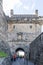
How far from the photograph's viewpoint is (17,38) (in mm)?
34875

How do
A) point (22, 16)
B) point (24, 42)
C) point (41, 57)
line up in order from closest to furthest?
1. point (41, 57)
2. point (24, 42)
3. point (22, 16)

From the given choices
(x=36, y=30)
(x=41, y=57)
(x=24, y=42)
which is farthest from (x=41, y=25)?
(x=41, y=57)

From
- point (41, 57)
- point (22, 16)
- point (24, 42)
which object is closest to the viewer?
point (41, 57)

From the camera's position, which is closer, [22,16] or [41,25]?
[41,25]

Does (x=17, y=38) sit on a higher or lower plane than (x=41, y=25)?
lower

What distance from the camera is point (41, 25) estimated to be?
35.0m

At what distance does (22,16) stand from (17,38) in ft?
17.3

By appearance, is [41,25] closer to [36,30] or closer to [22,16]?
[36,30]

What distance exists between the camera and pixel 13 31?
35.3 metres

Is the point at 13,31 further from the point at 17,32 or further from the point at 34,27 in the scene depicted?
the point at 34,27

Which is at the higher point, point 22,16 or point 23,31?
point 22,16

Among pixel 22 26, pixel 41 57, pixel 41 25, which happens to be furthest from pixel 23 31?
pixel 41 57

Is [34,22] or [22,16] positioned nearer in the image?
[34,22]

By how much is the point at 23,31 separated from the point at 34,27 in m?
2.05
